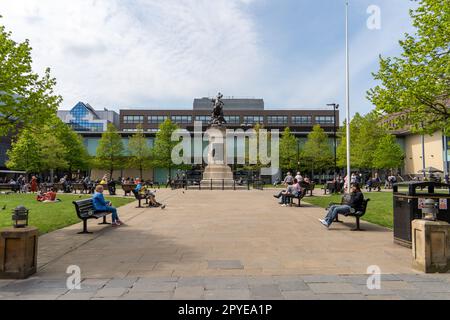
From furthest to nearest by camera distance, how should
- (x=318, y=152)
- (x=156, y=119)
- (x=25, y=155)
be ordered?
(x=156, y=119) → (x=318, y=152) → (x=25, y=155)

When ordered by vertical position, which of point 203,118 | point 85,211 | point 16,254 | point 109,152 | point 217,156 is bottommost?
point 16,254

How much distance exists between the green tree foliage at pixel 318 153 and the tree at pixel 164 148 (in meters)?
24.1

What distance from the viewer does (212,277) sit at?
18.7 feet

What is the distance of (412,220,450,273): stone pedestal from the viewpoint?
6.04m

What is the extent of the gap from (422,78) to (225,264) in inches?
524

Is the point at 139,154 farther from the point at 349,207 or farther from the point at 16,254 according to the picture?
the point at 16,254

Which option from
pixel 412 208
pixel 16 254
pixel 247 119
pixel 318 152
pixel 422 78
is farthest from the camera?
pixel 247 119

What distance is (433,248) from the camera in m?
6.13

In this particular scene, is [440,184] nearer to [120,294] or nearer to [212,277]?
[212,277]

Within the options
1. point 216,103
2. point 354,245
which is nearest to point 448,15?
point 354,245

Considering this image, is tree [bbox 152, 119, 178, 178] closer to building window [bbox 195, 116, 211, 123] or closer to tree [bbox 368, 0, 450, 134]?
building window [bbox 195, 116, 211, 123]

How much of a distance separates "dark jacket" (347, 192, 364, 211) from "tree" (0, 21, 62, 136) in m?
10.2

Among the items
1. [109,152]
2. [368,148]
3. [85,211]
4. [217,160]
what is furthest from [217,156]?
[85,211]
